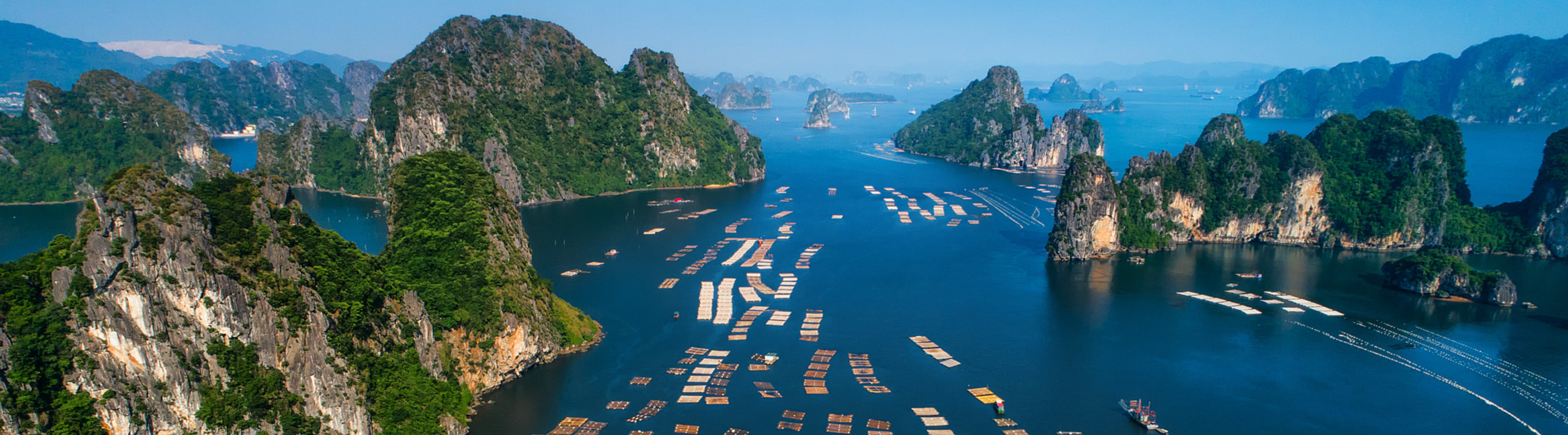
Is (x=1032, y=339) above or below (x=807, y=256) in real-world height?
below

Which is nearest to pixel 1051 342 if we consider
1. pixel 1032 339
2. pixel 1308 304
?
pixel 1032 339

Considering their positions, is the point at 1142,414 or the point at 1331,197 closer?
the point at 1142,414

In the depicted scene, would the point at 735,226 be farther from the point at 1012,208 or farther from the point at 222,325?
the point at 222,325

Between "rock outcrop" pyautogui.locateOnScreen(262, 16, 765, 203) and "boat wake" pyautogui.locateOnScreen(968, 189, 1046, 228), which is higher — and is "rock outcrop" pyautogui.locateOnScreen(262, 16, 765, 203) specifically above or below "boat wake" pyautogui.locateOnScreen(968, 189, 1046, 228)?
above

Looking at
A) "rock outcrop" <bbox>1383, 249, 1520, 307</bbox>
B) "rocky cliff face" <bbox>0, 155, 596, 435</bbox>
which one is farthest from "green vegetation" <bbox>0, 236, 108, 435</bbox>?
"rock outcrop" <bbox>1383, 249, 1520, 307</bbox>

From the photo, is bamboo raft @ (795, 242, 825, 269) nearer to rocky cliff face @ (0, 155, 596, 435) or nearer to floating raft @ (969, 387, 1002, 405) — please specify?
floating raft @ (969, 387, 1002, 405)

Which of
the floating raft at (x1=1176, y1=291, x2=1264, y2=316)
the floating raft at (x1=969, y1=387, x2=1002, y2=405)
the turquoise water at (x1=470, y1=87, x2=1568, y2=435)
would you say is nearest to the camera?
the turquoise water at (x1=470, y1=87, x2=1568, y2=435)

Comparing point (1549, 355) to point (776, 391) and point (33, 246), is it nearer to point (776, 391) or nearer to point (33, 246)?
point (776, 391)
